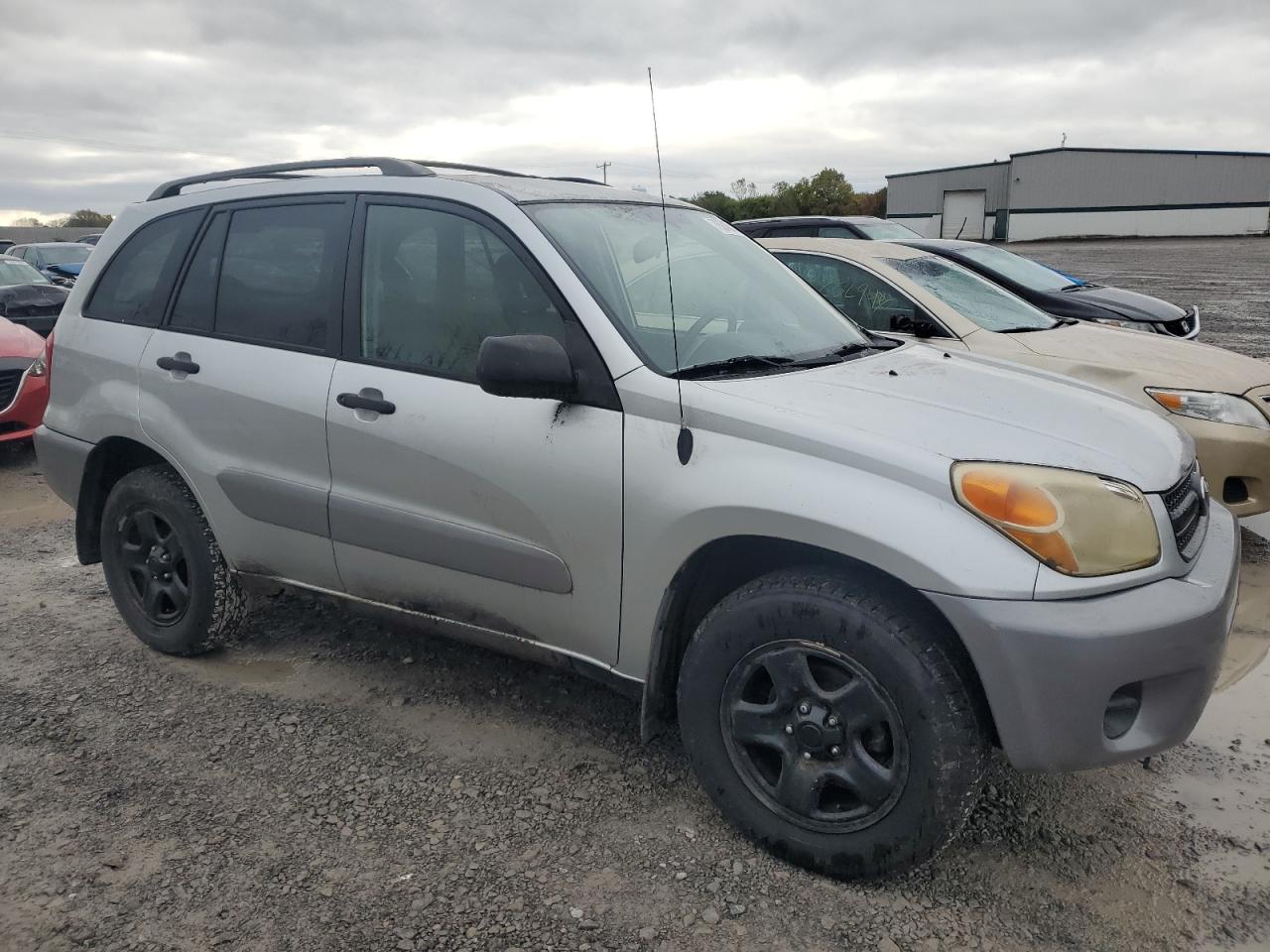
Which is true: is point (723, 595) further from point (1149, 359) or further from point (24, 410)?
point (24, 410)

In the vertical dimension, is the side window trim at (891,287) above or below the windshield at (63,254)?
above

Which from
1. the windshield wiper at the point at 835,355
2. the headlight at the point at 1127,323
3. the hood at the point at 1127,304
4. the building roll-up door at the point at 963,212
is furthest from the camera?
the building roll-up door at the point at 963,212

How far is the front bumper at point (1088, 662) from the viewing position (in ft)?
7.23

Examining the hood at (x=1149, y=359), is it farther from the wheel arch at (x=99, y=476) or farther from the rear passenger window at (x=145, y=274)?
the wheel arch at (x=99, y=476)

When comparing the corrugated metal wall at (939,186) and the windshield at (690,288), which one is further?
the corrugated metal wall at (939,186)

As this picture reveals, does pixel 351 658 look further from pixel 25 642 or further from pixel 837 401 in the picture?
pixel 837 401

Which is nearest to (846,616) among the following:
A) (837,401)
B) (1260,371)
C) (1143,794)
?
(837,401)

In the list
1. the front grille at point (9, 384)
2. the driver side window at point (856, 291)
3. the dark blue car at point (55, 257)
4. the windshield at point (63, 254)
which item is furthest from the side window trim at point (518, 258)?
the windshield at point (63, 254)

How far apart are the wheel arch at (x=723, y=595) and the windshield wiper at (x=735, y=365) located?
476 millimetres

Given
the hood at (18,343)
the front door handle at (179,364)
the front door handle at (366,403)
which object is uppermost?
the front door handle at (179,364)

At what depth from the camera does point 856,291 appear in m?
6.01

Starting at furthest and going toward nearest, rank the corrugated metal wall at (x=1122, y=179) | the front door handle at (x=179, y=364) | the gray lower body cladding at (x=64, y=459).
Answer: the corrugated metal wall at (x=1122, y=179) < the gray lower body cladding at (x=64, y=459) < the front door handle at (x=179, y=364)

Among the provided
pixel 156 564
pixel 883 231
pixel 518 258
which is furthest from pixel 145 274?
pixel 883 231

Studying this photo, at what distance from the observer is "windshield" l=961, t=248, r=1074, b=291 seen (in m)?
8.56
